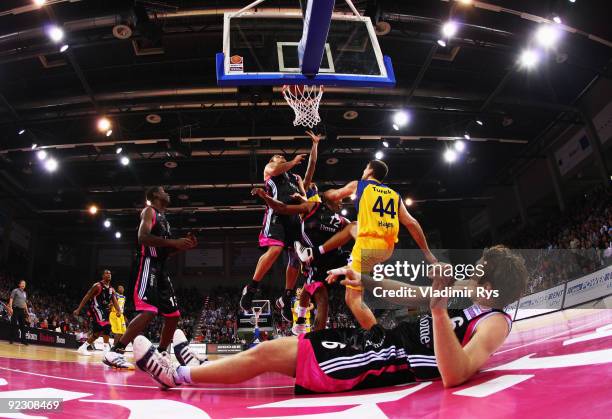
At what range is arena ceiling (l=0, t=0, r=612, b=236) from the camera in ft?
37.6

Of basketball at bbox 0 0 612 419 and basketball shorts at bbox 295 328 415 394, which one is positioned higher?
basketball at bbox 0 0 612 419

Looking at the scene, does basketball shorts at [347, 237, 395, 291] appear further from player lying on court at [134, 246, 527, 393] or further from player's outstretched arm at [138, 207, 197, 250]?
player's outstretched arm at [138, 207, 197, 250]

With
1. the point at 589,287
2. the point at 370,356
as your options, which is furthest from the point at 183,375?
the point at 589,287

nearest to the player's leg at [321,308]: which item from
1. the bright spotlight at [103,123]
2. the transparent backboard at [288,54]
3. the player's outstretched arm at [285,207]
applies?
the player's outstretched arm at [285,207]

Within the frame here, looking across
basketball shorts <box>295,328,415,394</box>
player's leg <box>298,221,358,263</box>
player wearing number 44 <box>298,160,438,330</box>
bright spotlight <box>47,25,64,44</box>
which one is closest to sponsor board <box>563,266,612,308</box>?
player's leg <box>298,221,358,263</box>

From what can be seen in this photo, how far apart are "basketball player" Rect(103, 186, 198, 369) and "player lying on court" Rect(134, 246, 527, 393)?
1.82 meters

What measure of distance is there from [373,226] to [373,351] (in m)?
1.75

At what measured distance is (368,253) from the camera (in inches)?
172

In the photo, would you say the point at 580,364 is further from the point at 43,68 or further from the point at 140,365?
the point at 43,68

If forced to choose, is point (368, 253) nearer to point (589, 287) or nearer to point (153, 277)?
point (153, 277)

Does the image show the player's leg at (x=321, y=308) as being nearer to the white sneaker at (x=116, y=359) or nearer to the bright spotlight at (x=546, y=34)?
the white sneaker at (x=116, y=359)

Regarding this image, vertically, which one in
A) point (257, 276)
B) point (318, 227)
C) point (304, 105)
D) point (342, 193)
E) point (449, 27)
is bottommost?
point (257, 276)

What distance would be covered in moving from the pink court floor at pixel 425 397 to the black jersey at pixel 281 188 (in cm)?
327

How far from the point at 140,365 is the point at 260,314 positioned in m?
14.7
